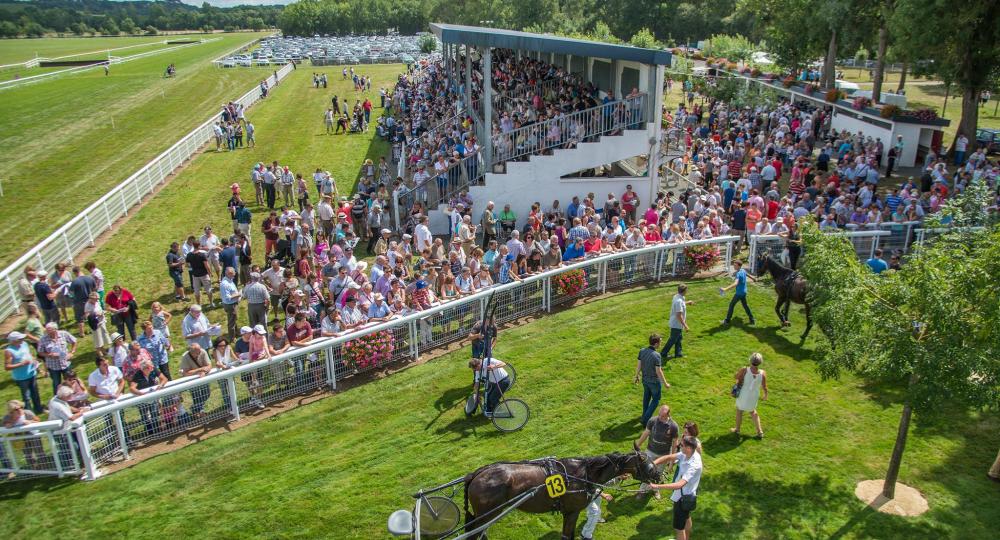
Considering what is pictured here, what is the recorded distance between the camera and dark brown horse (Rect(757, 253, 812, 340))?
12.1 meters

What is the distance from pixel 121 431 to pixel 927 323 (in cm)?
990

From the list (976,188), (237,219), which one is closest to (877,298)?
(976,188)

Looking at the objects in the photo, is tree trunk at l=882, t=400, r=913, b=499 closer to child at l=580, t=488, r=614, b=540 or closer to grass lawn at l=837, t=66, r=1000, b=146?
child at l=580, t=488, r=614, b=540

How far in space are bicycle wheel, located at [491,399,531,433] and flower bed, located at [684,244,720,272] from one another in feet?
21.2

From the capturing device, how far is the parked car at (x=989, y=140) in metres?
25.0

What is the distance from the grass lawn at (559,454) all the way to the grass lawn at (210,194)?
13.4 ft

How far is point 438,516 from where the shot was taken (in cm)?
689

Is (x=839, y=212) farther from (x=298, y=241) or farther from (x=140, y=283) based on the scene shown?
(x=140, y=283)

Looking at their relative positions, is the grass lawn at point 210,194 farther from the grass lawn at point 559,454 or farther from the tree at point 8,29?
the tree at point 8,29

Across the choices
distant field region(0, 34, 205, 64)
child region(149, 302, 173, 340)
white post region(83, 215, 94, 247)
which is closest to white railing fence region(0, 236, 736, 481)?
child region(149, 302, 173, 340)

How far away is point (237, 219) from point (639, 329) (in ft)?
35.5

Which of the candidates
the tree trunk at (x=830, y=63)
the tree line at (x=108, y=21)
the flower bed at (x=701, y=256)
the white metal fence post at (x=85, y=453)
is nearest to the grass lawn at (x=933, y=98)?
the tree trunk at (x=830, y=63)

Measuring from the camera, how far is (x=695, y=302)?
44.7 ft

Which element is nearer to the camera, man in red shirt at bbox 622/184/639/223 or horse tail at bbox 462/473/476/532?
horse tail at bbox 462/473/476/532
